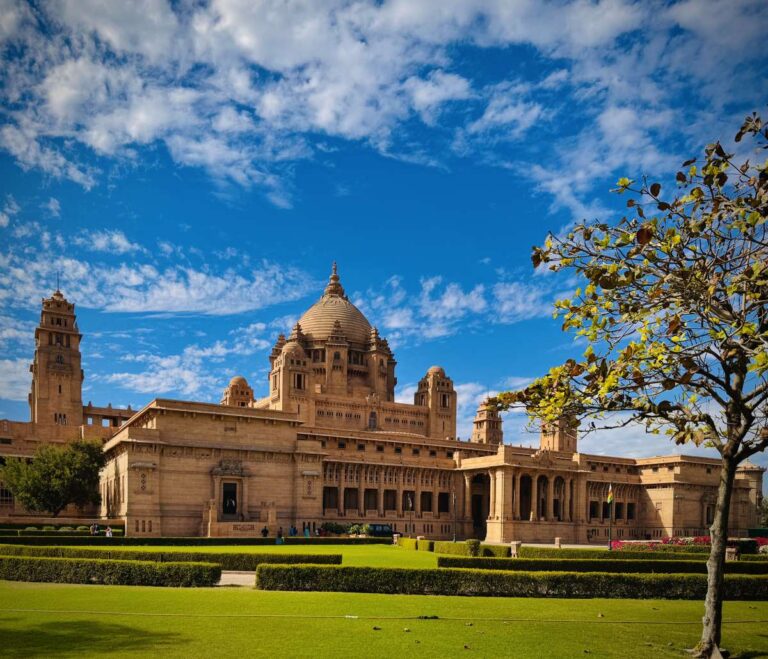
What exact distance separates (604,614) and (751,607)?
6.31m

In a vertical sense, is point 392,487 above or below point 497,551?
above

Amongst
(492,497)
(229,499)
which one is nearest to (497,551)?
(229,499)

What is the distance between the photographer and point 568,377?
16797 mm

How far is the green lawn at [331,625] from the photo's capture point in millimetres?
14766

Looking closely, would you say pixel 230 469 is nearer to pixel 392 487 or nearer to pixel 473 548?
pixel 392 487

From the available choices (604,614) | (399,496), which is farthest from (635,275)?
(399,496)

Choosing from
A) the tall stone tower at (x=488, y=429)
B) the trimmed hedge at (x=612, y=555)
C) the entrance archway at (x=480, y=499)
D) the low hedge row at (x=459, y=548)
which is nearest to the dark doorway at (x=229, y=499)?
the low hedge row at (x=459, y=548)

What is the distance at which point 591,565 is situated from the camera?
30.5 m

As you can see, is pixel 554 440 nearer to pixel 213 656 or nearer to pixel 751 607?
pixel 751 607

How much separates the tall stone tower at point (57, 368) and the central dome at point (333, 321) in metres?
32.1

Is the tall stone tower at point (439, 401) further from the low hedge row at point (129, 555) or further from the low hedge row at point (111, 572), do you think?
the low hedge row at point (111, 572)

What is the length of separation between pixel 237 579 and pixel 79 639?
500 inches

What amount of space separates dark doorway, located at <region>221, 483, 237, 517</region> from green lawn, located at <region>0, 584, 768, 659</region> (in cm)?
3786

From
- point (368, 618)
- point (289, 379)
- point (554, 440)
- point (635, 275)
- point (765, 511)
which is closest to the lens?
point (635, 275)
